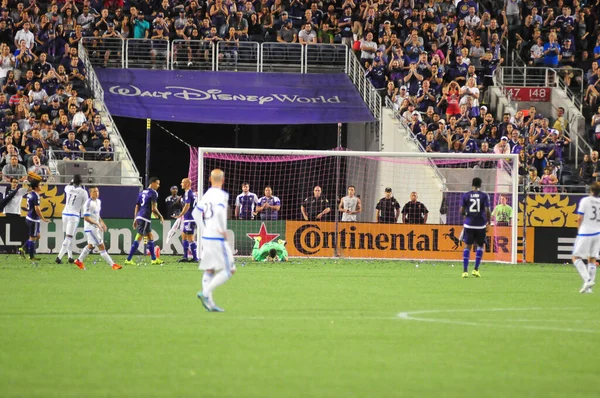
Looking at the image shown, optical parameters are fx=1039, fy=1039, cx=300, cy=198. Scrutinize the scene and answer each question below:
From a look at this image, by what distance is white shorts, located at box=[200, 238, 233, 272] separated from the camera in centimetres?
1357

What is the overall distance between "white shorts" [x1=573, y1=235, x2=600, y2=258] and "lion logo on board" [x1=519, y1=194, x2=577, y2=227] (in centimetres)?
1002

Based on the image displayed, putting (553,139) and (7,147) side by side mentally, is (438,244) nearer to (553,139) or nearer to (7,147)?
(553,139)

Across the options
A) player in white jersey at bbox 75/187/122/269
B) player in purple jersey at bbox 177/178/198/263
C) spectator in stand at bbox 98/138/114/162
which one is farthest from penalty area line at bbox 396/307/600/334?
spectator in stand at bbox 98/138/114/162

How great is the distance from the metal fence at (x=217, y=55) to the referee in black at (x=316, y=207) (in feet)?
25.2

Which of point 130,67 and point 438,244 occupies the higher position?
point 130,67

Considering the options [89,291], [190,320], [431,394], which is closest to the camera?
[431,394]

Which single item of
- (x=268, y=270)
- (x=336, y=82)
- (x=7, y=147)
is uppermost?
(x=336, y=82)

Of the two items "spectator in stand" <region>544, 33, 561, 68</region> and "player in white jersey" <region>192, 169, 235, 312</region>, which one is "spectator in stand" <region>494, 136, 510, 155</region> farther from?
"player in white jersey" <region>192, 169, 235, 312</region>

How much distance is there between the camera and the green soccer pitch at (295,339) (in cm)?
870

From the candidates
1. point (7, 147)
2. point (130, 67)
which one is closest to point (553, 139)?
point (130, 67)

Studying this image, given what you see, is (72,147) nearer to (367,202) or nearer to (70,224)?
(70,224)

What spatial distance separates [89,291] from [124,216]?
11.9 meters

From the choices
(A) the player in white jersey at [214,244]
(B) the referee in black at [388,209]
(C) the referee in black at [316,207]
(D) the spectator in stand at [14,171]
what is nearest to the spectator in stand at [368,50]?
(B) the referee in black at [388,209]

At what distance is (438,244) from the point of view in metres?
27.9
